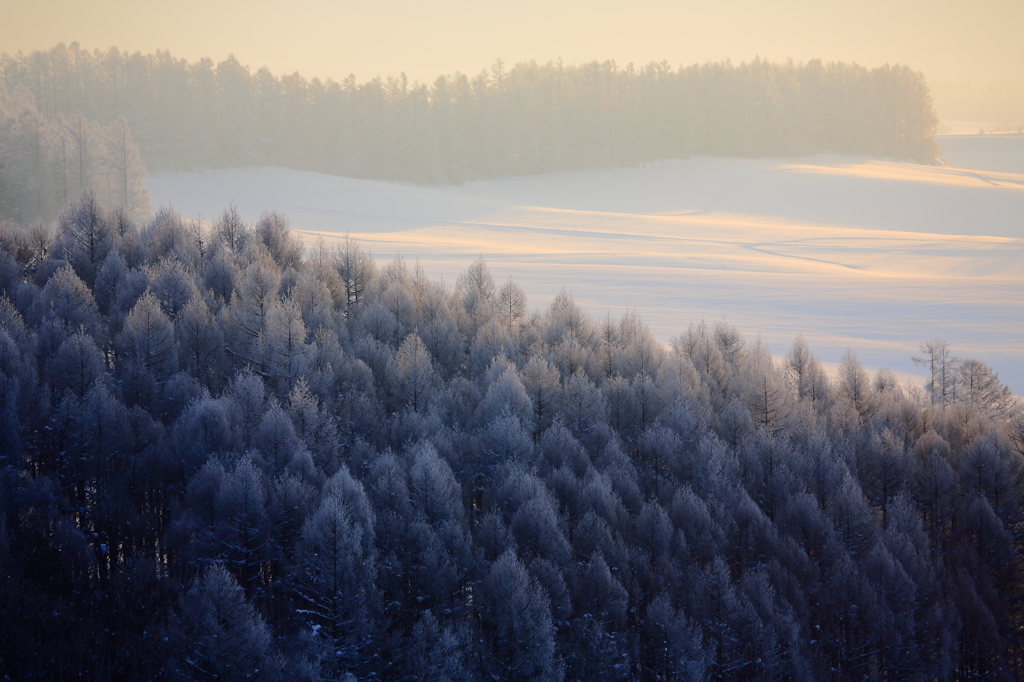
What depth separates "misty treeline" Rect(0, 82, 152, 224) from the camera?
2456 inches

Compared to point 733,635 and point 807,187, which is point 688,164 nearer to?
point 807,187

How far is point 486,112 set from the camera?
10738 cm

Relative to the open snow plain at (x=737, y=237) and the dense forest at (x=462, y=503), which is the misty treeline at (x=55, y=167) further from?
the dense forest at (x=462, y=503)

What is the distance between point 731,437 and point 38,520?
27228 millimetres

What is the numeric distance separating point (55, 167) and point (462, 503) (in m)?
51.7

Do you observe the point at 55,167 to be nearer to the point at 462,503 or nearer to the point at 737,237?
the point at 462,503

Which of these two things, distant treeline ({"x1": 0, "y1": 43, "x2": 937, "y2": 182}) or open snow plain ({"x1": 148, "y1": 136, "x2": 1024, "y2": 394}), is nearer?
open snow plain ({"x1": 148, "y1": 136, "x2": 1024, "y2": 394})

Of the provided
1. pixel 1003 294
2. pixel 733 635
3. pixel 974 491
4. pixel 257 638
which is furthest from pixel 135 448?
pixel 1003 294

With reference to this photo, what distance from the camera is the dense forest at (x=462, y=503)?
75.5ft

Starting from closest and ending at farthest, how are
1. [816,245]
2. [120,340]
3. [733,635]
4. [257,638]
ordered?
[257,638], [733,635], [120,340], [816,245]

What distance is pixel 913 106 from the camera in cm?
11025

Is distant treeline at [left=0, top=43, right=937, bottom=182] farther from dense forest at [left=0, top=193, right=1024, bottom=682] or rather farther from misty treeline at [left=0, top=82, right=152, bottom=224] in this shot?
dense forest at [left=0, top=193, right=1024, bottom=682]

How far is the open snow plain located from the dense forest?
1217 cm

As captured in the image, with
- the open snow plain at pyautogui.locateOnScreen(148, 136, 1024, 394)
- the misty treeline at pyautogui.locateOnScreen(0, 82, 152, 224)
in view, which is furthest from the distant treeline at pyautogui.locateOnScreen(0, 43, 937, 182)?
the misty treeline at pyautogui.locateOnScreen(0, 82, 152, 224)
